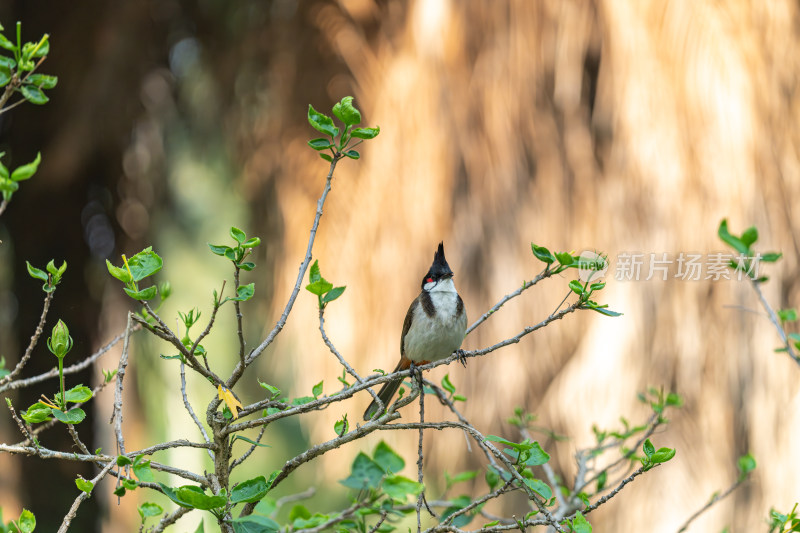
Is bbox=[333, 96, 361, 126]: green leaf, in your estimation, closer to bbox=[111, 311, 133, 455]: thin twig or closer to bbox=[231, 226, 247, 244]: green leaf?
bbox=[231, 226, 247, 244]: green leaf

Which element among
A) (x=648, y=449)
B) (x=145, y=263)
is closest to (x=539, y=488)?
(x=648, y=449)

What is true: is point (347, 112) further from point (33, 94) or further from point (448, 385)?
point (448, 385)

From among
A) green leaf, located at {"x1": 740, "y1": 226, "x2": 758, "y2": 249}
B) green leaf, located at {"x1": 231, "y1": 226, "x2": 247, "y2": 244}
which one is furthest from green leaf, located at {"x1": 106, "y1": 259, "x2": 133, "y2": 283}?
green leaf, located at {"x1": 740, "y1": 226, "x2": 758, "y2": 249}

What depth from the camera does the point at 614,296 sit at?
189 centimetres

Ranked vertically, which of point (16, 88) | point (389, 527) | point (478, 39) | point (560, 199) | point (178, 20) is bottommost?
point (389, 527)

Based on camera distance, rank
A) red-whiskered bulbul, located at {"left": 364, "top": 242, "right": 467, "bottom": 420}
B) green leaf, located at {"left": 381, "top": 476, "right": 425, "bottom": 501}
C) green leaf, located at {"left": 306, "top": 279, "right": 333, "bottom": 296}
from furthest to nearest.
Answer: red-whiskered bulbul, located at {"left": 364, "top": 242, "right": 467, "bottom": 420} < green leaf, located at {"left": 306, "top": 279, "right": 333, "bottom": 296} < green leaf, located at {"left": 381, "top": 476, "right": 425, "bottom": 501}

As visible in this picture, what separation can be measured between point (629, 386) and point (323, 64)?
49.2 inches

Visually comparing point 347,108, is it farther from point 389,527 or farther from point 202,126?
point 202,126

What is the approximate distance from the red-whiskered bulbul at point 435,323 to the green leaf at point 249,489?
66cm

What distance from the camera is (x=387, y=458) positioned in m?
0.73

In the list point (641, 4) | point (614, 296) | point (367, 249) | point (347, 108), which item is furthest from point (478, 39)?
point (347, 108)

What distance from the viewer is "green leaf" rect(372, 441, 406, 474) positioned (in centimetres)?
72

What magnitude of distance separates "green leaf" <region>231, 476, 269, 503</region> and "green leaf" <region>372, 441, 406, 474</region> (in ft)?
0.38

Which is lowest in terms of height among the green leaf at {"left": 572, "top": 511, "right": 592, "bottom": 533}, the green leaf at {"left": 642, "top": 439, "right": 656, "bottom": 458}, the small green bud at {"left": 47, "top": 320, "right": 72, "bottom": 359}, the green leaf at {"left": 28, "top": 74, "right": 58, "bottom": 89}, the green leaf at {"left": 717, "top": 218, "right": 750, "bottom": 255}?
Answer: the green leaf at {"left": 572, "top": 511, "right": 592, "bottom": 533}
